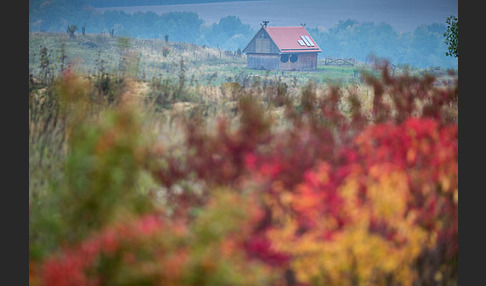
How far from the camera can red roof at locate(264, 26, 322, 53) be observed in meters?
7.96

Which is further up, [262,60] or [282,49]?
[282,49]

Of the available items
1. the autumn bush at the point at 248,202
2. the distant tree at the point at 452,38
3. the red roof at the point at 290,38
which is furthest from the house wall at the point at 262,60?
the distant tree at the point at 452,38

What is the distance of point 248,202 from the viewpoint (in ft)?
17.9

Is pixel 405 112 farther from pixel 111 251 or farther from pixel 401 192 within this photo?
pixel 111 251

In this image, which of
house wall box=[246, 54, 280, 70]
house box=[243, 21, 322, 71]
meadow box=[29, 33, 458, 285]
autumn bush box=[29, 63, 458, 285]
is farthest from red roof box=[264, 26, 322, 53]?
autumn bush box=[29, 63, 458, 285]

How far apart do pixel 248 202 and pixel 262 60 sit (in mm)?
3357

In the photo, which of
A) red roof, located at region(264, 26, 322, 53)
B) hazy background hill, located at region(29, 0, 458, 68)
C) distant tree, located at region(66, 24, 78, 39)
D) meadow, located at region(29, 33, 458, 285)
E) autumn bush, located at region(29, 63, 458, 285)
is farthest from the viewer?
red roof, located at region(264, 26, 322, 53)

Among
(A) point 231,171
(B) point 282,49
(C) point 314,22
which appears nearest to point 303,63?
(B) point 282,49

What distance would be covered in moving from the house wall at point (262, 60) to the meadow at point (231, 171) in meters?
0.24

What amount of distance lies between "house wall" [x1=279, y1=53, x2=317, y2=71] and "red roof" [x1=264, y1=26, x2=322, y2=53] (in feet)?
0.32

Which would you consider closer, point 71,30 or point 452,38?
point 71,30

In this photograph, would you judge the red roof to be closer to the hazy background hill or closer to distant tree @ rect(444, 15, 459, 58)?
the hazy background hill

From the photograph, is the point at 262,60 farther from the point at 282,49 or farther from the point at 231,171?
the point at 231,171

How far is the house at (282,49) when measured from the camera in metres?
8.01
